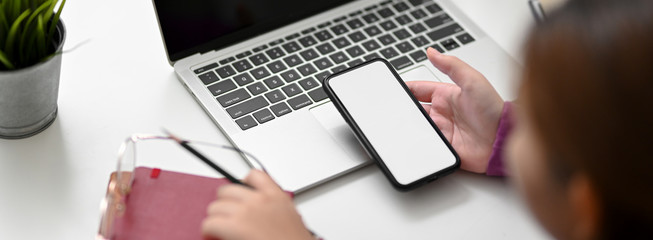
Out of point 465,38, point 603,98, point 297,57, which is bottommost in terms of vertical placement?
point 465,38

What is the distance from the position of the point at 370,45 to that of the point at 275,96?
0.50 feet

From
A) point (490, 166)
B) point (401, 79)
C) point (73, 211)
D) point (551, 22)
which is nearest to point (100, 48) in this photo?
point (73, 211)

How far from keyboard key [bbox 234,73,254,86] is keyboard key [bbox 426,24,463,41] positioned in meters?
0.24

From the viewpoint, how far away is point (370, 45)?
933 millimetres

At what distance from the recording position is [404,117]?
79 cm

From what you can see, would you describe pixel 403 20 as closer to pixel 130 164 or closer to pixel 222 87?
pixel 222 87

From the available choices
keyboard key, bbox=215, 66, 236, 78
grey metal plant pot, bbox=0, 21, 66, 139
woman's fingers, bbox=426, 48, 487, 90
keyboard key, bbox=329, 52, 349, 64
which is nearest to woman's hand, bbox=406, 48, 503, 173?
woman's fingers, bbox=426, 48, 487, 90

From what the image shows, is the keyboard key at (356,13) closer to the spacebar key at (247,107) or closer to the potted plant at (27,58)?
the spacebar key at (247,107)

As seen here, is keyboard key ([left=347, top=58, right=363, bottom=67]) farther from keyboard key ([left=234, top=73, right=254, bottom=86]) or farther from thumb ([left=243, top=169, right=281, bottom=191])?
thumb ([left=243, top=169, right=281, bottom=191])

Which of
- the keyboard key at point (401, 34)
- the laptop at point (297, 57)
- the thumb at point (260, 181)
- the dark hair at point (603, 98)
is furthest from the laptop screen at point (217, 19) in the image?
the dark hair at point (603, 98)

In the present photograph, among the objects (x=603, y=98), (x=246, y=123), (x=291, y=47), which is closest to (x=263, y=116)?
(x=246, y=123)

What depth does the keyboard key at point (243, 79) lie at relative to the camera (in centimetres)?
87

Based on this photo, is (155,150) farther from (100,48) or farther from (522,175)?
(522,175)

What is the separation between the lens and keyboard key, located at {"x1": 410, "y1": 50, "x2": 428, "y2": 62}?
0.92 m
